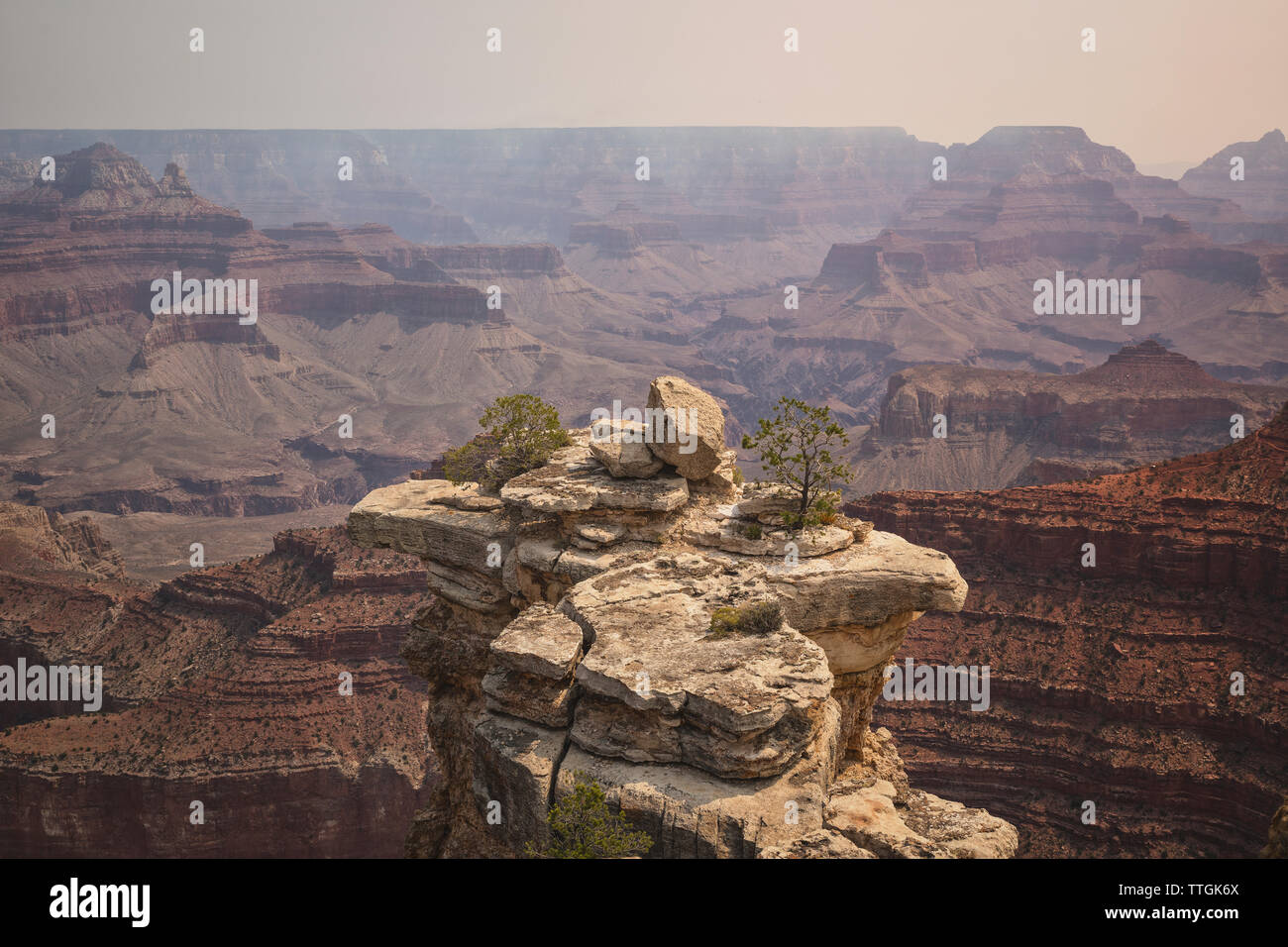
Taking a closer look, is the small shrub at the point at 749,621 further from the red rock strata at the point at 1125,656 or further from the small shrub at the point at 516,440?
the red rock strata at the point at 1125,656

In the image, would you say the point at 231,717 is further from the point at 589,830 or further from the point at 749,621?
the point at 589,830

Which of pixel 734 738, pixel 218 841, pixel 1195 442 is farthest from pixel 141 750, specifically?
pixel 1195 442

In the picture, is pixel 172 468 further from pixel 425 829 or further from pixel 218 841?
pixel 425 829

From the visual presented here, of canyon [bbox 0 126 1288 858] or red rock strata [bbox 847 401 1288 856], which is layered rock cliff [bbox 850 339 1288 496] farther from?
red rock strata [bbox 847 401 1288 856]

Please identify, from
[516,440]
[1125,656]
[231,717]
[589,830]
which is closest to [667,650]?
[589,830]

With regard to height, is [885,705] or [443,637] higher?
[443,637]

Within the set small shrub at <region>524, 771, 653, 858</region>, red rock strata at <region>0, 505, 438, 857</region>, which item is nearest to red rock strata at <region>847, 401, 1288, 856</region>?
red rock strata at <region>0, 505, 438, 857</region>
